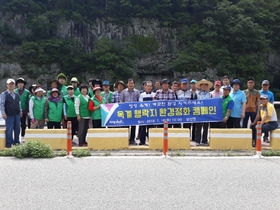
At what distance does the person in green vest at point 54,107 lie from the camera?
8.95 m

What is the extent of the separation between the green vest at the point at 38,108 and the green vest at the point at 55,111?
240 millimetres

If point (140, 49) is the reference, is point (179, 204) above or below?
below

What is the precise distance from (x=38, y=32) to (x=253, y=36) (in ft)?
79.7

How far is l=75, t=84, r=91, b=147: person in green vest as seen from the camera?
873cm

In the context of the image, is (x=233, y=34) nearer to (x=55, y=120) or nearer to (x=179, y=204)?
(x=55, y=120)

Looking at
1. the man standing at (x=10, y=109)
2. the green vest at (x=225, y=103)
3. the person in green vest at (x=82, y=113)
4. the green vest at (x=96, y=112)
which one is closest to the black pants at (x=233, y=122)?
the green vest at (x=225, y=103)

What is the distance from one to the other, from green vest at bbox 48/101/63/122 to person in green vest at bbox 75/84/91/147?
24.1 inches

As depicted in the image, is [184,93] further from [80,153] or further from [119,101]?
[80,153]

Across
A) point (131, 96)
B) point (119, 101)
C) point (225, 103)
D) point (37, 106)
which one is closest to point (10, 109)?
point (37, 106)

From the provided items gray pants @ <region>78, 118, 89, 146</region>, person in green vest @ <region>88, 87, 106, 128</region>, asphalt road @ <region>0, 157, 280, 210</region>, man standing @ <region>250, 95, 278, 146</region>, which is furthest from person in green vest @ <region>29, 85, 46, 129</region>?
man standing @ <region>250, 95, 278, 146</region>

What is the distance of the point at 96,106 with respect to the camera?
891cm

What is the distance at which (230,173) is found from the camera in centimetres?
600

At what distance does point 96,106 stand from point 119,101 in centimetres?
83

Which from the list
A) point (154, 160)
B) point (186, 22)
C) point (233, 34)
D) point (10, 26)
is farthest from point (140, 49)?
point (154, 160)
